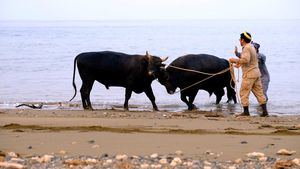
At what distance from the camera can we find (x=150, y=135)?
9.75m

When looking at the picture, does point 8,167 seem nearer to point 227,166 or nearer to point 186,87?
point 227,166

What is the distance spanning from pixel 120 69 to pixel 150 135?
5323mm

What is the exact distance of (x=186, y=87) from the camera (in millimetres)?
15508

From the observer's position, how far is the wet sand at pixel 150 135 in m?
8.60

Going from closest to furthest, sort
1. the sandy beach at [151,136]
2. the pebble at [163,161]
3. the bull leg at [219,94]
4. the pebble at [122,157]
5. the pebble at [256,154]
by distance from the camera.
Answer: the pebble at [163,161]
the pebble at [122,157]
the pebble at [256,154]
the sandy beach at [151,136]
the bull leg at [219,94]

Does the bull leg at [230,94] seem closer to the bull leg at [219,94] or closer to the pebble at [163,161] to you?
the bull leg at [219,94]

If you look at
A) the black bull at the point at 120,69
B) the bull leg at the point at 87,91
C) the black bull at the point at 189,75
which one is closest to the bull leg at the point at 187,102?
the black bull at the point at 189,75

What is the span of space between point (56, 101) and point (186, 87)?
4.23 m

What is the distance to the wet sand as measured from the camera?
28.2 ft

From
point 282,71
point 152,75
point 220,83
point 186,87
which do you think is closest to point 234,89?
point 220,83

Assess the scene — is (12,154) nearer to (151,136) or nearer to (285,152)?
(151,136)

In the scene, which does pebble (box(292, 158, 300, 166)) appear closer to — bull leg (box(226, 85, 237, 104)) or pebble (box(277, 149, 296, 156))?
pebble (box(277, 149, 296, 156))

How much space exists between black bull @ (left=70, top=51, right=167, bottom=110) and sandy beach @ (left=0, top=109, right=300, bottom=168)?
215cm

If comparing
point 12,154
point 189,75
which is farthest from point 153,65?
point 12,154
